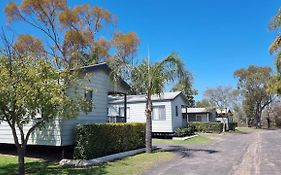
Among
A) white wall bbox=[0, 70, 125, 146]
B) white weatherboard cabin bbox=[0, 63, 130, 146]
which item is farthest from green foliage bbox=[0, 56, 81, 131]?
white wall bbox=[0, 70, 125, 146]

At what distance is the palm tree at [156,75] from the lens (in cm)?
1678

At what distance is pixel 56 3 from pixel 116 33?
8649 mm

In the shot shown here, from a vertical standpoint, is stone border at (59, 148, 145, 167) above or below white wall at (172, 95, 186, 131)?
below

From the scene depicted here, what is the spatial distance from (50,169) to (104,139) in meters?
3.25

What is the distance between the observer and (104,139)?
14234 millimetres

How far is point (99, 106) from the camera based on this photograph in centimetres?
1659

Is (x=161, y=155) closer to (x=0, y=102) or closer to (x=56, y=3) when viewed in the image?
(x=0, y=102)

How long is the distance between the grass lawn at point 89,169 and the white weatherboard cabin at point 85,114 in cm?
104

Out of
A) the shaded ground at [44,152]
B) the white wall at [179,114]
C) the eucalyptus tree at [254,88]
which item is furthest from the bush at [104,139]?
the eucalyptus tree at [254,88]

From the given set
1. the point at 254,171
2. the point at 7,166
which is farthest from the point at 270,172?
the point at 7,166

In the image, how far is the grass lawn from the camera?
1106 cm

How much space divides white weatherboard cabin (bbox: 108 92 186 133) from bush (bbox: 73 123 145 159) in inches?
397

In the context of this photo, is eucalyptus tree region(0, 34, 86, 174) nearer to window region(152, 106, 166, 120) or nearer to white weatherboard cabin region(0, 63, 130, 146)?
white weatherboard cabin region(0, 63, 130, 146)

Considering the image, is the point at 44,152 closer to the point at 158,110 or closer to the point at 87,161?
the point at 87,161
